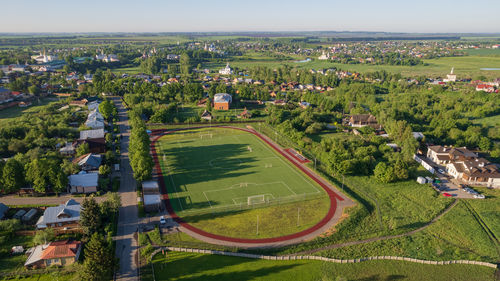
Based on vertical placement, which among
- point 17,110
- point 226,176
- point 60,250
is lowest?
point 226,176

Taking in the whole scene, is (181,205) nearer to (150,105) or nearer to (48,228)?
(48,228)

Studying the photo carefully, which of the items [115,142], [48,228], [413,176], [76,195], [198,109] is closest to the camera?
[48,228]

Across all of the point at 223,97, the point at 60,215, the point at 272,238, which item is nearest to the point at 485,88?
the point at 223,97

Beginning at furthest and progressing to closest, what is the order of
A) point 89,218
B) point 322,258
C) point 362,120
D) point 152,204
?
point 362,120, point 152,204, point 89,218, point 322,258

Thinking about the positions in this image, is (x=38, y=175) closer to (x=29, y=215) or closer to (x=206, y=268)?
(x=29, y=215)

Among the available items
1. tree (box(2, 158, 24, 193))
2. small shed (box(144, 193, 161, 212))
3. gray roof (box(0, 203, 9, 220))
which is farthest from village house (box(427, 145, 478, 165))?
tree (box(2, 158, 24, 193))

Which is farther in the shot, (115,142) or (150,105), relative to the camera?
(150,105)

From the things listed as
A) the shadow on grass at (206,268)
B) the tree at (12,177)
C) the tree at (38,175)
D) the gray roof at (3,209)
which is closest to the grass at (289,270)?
the shadow on grass at (206,268)

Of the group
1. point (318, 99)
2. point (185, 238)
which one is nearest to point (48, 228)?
point (185, 238)
